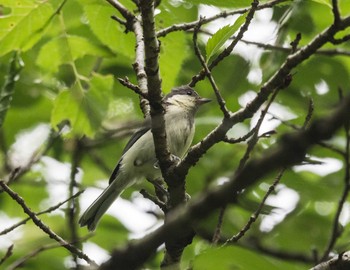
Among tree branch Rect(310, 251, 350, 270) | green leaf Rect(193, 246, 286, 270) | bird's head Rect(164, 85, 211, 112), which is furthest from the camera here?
bird's head Rect(164, 85, 211, 112)

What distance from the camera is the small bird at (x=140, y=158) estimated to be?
546 centimetres

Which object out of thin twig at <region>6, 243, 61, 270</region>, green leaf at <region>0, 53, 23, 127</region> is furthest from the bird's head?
thin twig at <region>6, 243, 61, 270</region>

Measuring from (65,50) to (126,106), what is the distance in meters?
1.02

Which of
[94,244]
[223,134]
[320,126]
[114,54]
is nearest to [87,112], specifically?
[114,54]

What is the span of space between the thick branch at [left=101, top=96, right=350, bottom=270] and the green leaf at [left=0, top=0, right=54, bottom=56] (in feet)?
11.7

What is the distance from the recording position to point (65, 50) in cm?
514

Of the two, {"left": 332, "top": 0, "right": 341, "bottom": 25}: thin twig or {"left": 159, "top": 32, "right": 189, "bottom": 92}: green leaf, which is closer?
{"left": 332, "top": 0, "right": 341, "bottom": 25}: thin twig

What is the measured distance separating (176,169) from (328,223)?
3.35 metres

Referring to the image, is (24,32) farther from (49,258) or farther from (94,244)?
(94,244)

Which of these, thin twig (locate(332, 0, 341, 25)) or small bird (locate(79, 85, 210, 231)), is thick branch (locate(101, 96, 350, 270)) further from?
small bird (locate(79, 85, 210, 231))

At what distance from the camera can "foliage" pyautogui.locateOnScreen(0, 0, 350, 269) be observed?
4586 mm

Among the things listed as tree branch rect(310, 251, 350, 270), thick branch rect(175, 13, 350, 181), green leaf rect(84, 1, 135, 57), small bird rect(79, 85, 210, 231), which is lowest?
tree branch rect(310, 251, 350, 270)

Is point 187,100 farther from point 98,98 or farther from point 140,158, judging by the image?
point 98,98

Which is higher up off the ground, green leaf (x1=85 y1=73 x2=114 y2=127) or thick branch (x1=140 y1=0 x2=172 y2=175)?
green leaf (x1=85 y1=73 x2=114 y2=127)
